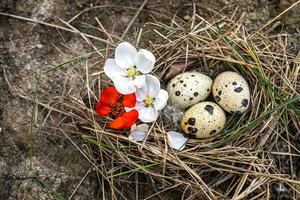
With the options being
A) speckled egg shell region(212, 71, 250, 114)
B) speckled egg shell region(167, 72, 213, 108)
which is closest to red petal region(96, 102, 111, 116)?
speckled egg shell region(167, 72, 213, 108)

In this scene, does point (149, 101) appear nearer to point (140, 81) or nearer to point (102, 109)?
point (140, 81)

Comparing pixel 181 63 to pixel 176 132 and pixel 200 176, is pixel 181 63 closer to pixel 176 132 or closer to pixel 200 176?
pixel 176 132

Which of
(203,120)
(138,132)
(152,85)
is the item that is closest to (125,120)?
(138,132)

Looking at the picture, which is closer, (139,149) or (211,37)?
(139,149)

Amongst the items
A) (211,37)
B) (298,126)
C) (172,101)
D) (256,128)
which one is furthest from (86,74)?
(298,126)

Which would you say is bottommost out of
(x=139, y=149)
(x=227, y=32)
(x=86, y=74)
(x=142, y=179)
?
(x=142, y=179)

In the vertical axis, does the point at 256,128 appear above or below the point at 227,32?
below

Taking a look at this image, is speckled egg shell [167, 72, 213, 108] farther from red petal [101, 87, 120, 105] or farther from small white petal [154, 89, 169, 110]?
red petal [101, 87, 120, 105]
